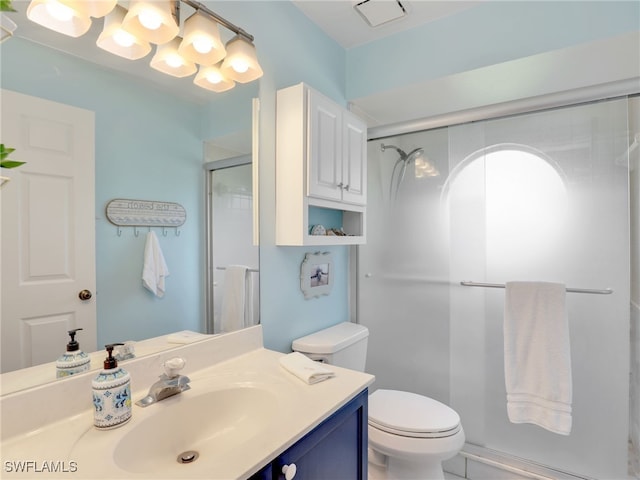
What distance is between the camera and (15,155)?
83 centimetres

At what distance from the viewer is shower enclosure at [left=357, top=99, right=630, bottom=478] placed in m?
1.67

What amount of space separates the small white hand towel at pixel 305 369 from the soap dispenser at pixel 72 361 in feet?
2.00

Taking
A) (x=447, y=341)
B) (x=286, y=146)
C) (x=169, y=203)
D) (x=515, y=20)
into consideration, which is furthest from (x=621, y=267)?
(x=169, y=203)

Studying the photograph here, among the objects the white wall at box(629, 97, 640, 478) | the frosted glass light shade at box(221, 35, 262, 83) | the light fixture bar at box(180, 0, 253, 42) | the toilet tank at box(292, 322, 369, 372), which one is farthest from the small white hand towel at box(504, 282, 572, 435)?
the light fixture bar at box(180, 0, 253, 42)

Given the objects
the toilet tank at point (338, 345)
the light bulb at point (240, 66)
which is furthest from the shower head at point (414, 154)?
the light bulb at point (240, 66)

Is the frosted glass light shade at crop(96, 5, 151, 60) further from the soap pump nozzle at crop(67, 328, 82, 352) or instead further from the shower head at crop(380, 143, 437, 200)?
the shower head at crop(380, 143, 437, 200)

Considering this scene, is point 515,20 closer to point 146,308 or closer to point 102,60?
point 102,60

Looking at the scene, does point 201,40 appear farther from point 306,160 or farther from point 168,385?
point 168,385

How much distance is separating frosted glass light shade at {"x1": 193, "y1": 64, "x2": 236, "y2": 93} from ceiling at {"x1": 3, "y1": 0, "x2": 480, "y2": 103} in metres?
0.03

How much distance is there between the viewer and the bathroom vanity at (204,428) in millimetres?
724

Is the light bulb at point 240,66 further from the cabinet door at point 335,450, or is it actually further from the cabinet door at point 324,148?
the cabinet door at point 335,450

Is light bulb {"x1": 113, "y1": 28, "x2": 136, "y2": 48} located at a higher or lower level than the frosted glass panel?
higher

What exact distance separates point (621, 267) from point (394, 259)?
3.65 feet

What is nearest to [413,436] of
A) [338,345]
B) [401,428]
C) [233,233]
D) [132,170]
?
[401,428]
